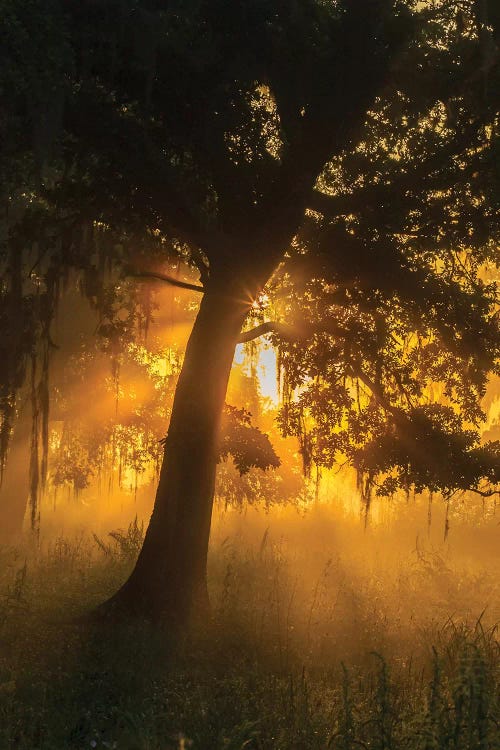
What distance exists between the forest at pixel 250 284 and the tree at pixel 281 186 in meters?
0.04

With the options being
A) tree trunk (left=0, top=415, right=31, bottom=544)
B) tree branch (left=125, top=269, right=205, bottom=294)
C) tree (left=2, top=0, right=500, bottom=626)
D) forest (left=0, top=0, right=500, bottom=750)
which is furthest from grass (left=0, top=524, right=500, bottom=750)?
tree trunk (left=0, top=415, right=31, bottom=544)

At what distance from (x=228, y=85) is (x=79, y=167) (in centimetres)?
245

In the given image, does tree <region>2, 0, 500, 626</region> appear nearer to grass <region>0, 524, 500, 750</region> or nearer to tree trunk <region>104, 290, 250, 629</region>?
tree trunk <region>104, 290, 250, 629</region>

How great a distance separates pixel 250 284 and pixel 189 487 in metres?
3.25

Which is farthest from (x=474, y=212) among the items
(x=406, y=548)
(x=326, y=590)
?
(x=406, y=548)

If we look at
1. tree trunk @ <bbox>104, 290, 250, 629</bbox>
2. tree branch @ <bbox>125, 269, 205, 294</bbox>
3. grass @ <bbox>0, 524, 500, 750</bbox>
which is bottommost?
grass @ <bbox>0, 524, 500, 750</bbox>

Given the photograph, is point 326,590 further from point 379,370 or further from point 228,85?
point 228,85

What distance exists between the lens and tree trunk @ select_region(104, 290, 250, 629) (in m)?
11.0

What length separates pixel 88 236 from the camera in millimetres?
12180

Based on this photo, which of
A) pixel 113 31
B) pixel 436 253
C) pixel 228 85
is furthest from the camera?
pixel 436 253

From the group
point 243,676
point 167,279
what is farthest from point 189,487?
point 167,279

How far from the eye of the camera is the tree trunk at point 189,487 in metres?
11.0

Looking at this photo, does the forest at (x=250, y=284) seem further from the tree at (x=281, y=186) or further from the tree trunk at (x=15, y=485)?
the tree trunk at (x=15, y=485)

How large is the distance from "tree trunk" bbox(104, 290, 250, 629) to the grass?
0.67 m
